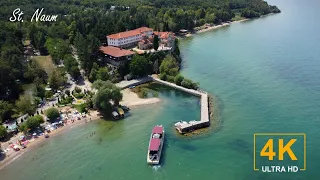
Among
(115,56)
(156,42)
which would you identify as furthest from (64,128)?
(156,42)

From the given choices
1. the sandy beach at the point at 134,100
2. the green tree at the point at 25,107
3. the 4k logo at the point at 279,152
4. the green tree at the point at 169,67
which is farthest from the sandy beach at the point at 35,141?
the 4k logo at the point at 279,152

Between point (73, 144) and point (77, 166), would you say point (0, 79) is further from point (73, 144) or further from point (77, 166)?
point (77, 166)

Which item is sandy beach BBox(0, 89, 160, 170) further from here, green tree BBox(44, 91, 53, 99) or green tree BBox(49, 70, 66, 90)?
green tree BBox(49, 70, 66, 90)

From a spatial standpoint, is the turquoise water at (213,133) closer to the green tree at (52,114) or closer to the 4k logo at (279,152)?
the 4k logo at (279,152)

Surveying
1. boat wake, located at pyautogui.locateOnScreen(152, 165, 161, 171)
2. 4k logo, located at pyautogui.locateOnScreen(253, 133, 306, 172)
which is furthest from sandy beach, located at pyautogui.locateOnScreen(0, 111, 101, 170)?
4k logo, located at pyautogui.locateOnScreen(253, 133, 306, 172)

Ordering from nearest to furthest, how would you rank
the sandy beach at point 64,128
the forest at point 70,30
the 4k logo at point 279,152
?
the 4k logo at point 279,152 → the sandy beach at point 64,128 → the forest at point 70,30


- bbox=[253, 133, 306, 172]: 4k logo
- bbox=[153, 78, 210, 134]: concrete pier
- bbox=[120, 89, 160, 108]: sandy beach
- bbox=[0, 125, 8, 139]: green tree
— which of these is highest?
bbox=[0, 125, 8, 139]: green tree
